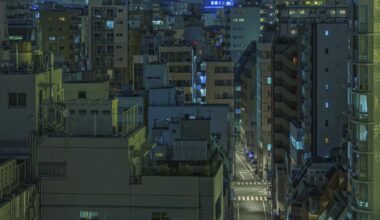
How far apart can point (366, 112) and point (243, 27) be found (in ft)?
278

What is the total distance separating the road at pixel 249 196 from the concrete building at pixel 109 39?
11361mm

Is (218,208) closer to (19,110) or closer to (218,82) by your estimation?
(19,110)

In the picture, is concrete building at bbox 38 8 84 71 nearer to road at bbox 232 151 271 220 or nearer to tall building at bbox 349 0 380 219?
road at bbox 232 151 271 220

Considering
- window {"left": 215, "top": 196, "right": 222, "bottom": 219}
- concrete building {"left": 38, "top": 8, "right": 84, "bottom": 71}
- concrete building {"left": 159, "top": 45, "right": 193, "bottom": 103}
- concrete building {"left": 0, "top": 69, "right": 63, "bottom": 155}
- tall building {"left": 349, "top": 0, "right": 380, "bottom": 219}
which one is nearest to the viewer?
tall building {"left": 349, "top": 0, "right": 380, "bottom": 219}

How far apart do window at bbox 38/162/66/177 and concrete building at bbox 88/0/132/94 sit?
1938 inches

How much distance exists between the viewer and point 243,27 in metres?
100

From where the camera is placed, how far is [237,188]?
2190 inches

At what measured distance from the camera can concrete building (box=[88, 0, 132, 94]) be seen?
6644cm

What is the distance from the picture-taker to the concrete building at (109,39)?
66.4 meters

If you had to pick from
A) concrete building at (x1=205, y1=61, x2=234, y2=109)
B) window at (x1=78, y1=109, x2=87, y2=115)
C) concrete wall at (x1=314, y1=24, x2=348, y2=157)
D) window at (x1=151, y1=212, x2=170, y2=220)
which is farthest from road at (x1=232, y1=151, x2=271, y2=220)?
window at (x1=151, y1=212, x2=170, y2=220)

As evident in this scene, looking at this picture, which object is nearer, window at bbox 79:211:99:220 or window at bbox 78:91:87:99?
window at bbox 79:211:99:220

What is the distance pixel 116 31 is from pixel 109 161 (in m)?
52.4

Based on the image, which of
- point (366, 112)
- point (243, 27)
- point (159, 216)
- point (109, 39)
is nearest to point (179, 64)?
point (109, 39)

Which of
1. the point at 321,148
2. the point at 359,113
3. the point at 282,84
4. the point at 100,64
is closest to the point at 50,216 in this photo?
the point at 359,113
